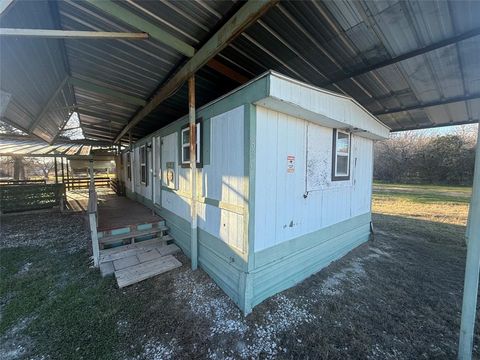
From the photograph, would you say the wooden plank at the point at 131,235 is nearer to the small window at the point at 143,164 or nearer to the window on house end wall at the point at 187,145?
the window on house end wall at the point at 187,145

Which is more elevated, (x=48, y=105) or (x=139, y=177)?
(x=48, y=105)

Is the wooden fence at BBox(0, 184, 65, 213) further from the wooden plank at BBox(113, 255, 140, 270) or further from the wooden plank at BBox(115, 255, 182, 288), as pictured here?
the wooden plank at BBox(115, 255, 182, 288)

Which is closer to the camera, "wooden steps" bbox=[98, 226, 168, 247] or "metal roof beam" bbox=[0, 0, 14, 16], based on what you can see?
"metal roof beam" bbox=[0, 0, 14, 16]

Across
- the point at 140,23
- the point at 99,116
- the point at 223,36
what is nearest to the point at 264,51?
the point at 223,36

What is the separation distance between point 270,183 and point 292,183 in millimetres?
471

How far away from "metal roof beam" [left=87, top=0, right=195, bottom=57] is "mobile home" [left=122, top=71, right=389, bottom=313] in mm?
836

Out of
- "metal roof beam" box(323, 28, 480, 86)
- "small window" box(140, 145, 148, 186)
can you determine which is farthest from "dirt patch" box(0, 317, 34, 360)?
"metal roof beam" box(323, 28, 480, 86)

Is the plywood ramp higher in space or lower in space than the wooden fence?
lower

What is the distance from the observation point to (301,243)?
3.16 meters

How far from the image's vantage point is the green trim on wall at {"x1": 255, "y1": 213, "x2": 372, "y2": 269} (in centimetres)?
267

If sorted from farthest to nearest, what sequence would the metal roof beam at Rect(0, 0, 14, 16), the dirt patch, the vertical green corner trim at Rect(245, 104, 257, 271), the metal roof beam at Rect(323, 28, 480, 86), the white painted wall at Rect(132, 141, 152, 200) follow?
the white painted wall at Rect(132, 141, 152, 200) < the vertical green corner trim at Rect(245, 104, 257, 271) < the metal roof beam at Rect(323, 28, 480, 86) < the dirt patch < the metal roof beam at Rect(0, 0, 14, 16)

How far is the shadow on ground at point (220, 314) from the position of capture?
6.54ft

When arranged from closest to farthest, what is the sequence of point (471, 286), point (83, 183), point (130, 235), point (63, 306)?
point (471, 286) → point (63, 306) → point (130, 235) → point (83, 183)

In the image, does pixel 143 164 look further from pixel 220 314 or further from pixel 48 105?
pixel 220 314
